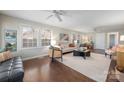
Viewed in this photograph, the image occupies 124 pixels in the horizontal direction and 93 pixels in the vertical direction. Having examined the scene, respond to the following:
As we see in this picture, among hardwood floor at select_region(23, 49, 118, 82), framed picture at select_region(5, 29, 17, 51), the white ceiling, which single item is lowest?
hardwood floor at select_region(23, 49, 118, 82)

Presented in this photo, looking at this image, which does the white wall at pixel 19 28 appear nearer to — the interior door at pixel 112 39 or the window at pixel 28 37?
the window at pixel 28 37

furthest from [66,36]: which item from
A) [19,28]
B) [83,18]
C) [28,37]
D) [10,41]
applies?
[10,41]

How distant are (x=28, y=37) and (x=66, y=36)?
112 centimetres

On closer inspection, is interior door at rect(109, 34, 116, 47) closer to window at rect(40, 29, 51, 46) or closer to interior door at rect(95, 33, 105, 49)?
interior door at rect(95, 33, 105, 49)

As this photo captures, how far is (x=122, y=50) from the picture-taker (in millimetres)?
2016

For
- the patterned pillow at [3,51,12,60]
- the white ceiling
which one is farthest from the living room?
the patterned pillow at [3,51,12,60]

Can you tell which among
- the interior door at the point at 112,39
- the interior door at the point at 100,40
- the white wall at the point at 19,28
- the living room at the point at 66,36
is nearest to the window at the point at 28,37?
the living room at the point at 66,36

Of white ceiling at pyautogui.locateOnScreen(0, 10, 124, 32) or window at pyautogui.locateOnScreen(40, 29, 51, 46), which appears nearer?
white ceiling at pyautogui.locateOnScreen(0, 10, 124, 32)

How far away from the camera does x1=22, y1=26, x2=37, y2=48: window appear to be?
258 centimetres

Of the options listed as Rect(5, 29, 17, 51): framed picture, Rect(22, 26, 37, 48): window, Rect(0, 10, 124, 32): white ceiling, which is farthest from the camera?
Rect(5, 29, 17, 51): framed picture

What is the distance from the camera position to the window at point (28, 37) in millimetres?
2579
